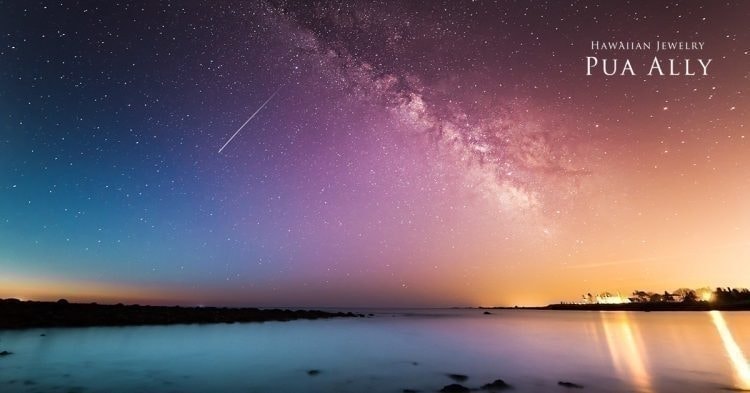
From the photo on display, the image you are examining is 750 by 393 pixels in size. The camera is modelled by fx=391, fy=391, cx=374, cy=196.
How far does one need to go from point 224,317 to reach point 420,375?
40318 mm

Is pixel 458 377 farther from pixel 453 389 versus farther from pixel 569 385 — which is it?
pixel 569 385

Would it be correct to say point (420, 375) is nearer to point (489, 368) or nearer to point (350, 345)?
point (489, 368)

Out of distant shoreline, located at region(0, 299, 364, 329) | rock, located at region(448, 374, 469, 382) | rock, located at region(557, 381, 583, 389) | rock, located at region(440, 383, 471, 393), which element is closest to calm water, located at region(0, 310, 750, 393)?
rock, located at region(448, 374, 469, 382)

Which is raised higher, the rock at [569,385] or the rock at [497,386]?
the rock at [497,386]

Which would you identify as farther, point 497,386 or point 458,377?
point 458,377

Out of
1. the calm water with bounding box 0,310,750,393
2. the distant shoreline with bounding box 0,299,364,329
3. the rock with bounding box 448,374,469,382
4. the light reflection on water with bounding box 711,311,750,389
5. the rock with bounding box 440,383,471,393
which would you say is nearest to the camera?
the rock with bounding box 440,383,471,393

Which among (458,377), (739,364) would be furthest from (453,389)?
(739,364)

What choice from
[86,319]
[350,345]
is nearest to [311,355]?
[350,345]

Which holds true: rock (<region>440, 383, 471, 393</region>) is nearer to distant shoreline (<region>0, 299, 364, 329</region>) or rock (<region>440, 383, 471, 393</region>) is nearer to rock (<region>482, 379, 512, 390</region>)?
rock (<region>482, 379, 512, 390</region>)

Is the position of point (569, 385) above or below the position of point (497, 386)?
below

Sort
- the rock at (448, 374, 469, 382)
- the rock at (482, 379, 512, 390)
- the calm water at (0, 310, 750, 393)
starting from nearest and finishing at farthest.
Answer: the rock at (482, 379, 512, 390) → the calm water at (0, 310, 750, 393) → the rock at (448, 374, 469, 382)

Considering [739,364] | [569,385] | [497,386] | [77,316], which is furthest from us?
[77,316]

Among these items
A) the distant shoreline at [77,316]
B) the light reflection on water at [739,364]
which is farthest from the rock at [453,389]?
the distant shoreline at [77,316]

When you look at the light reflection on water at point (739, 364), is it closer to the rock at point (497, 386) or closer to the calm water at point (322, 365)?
the calm water at point (322, 365)
